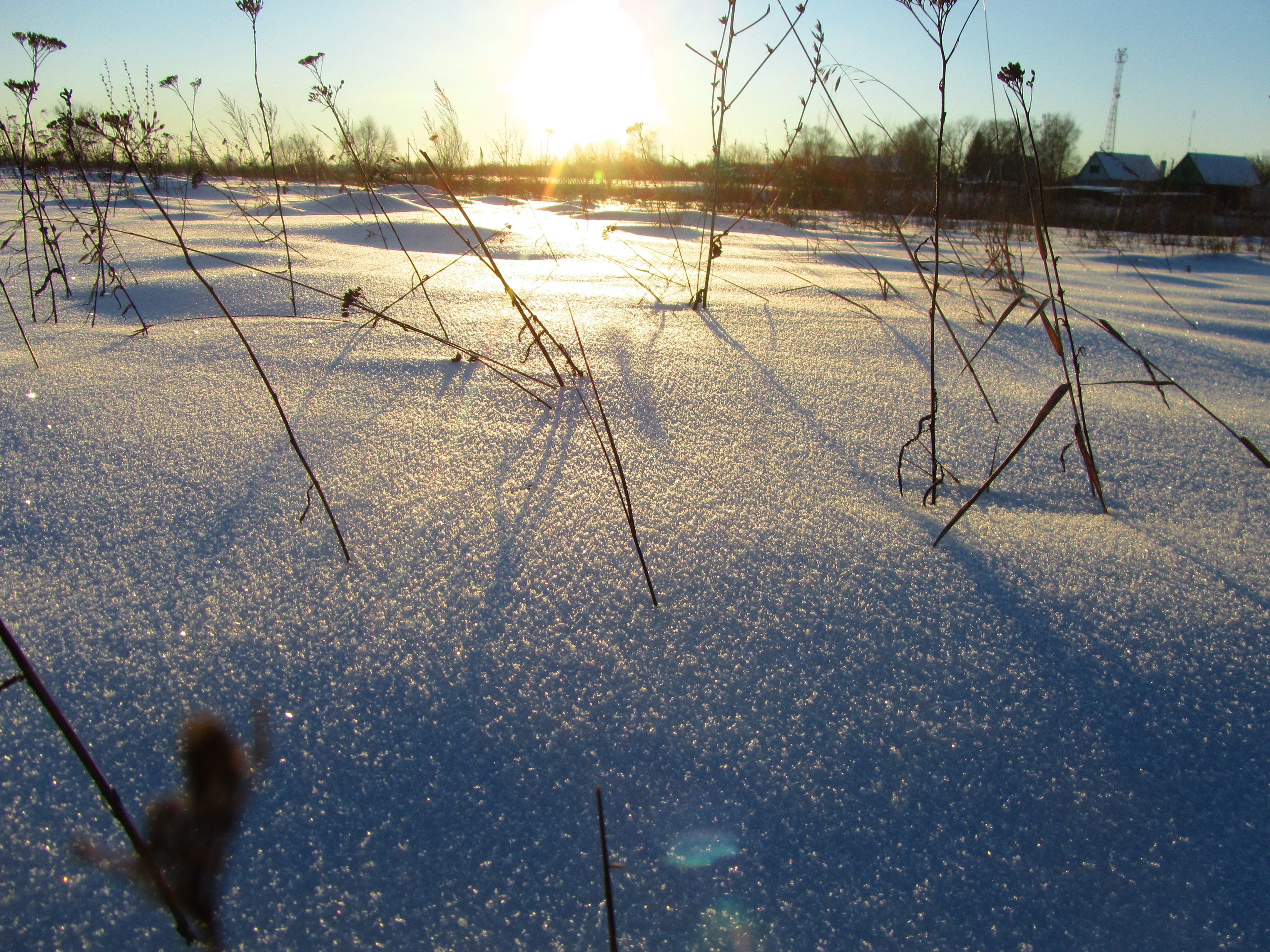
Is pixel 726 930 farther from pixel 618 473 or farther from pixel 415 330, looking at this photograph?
pixel 415 330

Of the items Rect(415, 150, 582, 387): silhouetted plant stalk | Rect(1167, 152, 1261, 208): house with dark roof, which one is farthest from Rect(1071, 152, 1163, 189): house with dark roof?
Rect(415, 150, 582, 387): silhouetted plant stalk

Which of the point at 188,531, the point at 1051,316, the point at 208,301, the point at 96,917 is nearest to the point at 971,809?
the point at 96,917

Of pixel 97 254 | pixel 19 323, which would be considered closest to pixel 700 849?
pixel 19 323

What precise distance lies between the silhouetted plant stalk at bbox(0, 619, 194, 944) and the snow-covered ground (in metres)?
0.02

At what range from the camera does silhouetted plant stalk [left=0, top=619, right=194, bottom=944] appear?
0.31 m

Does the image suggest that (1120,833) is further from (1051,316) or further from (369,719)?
(1051,316)

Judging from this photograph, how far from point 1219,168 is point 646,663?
28.4 meters

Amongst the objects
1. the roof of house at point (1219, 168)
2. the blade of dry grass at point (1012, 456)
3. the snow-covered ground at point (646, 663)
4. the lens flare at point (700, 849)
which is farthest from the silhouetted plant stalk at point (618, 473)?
the roof of house at point (1219, 168)

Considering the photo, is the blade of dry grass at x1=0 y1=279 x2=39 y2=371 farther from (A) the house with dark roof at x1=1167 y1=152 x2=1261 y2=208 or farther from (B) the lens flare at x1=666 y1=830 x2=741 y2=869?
(A) the house with dark roof at x1=1167 y1=152 x2=1261 y2=208

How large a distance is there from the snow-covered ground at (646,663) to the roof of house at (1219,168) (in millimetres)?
25087

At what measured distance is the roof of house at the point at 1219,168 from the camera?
1923 cm

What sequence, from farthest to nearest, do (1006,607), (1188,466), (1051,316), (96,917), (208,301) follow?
(1051,316), (208,301), (1188,466), (1006,607), (96,917)

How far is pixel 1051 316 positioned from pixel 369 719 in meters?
2.47

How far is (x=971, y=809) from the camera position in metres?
0.45
